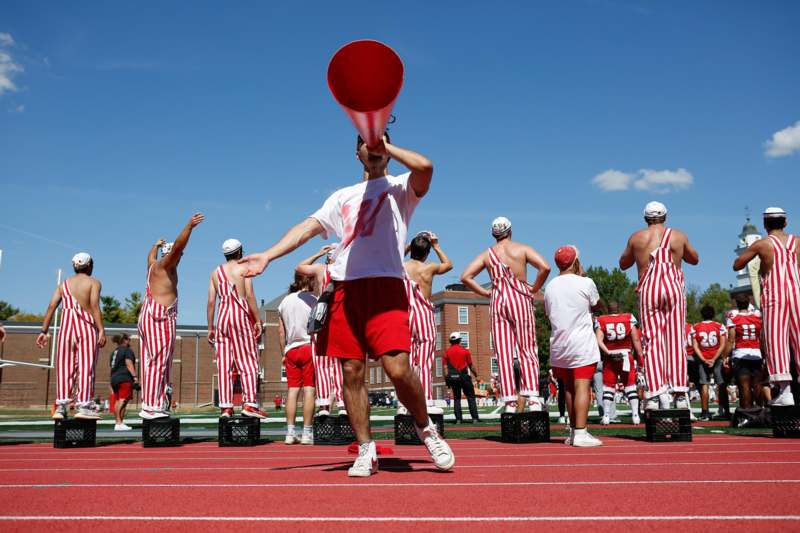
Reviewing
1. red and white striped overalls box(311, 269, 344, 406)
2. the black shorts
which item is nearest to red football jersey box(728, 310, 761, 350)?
the black shorts

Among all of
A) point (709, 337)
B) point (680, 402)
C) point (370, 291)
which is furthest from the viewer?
point (709, 337)

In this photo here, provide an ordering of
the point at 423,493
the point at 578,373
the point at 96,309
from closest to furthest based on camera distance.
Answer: the point at 423,493 < the point at 578,373 < the point at 96,309

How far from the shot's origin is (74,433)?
354 inches

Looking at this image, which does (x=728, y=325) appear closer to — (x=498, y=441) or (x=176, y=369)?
(x=498, y=441)

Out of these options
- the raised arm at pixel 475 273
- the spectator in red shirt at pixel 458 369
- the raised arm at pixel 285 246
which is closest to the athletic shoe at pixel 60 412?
the raised arm at pixel 475 273

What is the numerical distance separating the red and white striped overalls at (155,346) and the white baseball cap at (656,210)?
244 inches

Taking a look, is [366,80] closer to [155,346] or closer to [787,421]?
[155,346]

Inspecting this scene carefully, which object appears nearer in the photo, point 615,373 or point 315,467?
point 315,467

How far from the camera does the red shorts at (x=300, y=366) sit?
30.0 feet

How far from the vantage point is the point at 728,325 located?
1270 cm

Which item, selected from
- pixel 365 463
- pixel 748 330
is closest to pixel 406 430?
pixel 365 463

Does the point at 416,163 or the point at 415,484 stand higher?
the point at 416,163

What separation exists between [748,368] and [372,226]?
367 inches

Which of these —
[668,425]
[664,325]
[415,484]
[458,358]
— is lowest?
[668,425]
